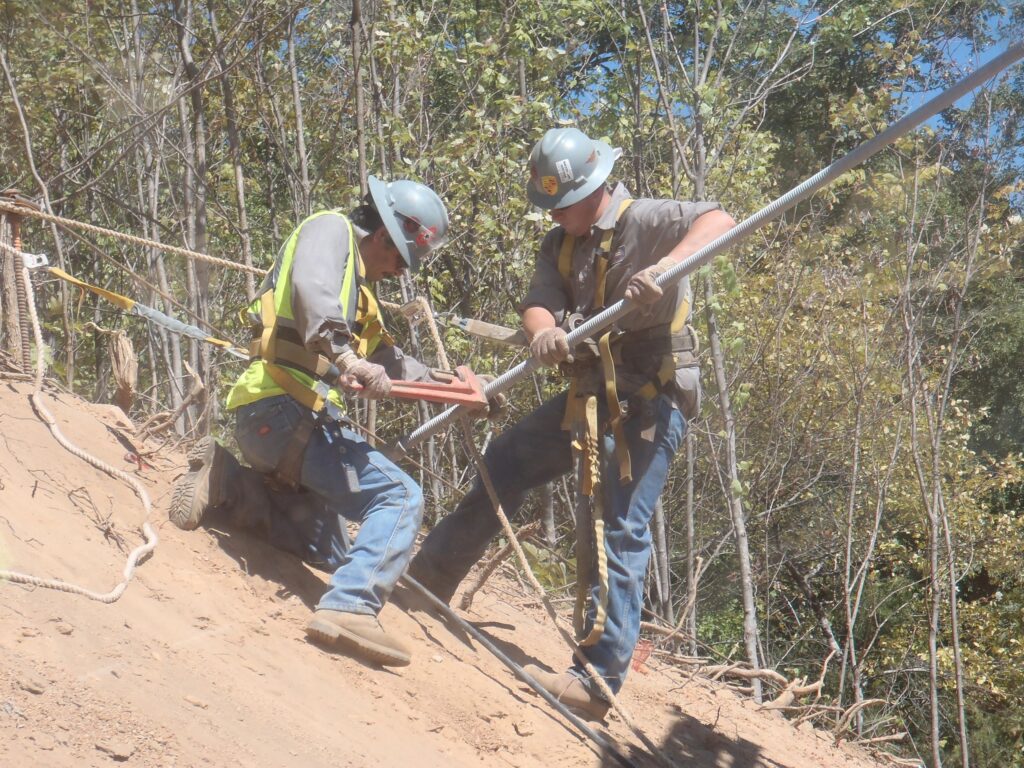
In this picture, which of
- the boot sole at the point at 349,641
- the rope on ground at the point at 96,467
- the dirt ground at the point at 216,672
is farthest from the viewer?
the boot sole at the point at 349,641

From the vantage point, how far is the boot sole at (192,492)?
437cm

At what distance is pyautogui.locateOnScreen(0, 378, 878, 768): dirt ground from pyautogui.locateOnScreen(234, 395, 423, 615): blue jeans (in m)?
0.30

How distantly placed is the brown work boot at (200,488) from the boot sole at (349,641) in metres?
0.79

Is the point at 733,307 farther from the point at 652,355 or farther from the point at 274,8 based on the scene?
the point at 652,355

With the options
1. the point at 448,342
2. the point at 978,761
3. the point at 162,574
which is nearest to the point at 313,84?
the point at 448,342

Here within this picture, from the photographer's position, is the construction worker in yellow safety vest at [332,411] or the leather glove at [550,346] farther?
the leather glove at [550,346]

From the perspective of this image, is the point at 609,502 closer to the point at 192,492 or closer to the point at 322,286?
the point at 322,286

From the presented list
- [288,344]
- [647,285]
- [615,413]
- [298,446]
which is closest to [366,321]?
[288,344]

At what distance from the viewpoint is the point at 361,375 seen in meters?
3.98

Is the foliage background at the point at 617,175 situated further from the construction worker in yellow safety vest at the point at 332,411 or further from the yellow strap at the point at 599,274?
the yellow strap at the point at 599,274

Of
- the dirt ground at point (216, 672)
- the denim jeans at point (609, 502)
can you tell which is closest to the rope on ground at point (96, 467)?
the dirt ground at point (216, 672)

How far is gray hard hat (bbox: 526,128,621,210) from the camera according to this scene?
4359mm

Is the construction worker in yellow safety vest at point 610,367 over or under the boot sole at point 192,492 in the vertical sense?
over

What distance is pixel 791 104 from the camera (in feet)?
86.9
